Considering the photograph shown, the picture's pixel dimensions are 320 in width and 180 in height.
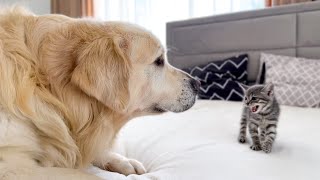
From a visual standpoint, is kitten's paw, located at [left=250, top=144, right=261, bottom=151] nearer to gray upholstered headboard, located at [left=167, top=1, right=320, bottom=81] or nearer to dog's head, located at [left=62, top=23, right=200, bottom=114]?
dog's head, located at [left=62, top=23, right=200, bottom=114]

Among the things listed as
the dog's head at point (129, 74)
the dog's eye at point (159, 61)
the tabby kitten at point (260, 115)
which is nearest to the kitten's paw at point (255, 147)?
the tabby kitten at point (260, 115)

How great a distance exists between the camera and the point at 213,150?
98cm

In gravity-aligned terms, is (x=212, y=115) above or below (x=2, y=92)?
below

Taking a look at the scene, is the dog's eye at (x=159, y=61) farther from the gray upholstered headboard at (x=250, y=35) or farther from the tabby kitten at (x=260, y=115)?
the gray upholstered headboard at (x=250, y=35)

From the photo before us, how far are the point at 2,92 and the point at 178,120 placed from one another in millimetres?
871

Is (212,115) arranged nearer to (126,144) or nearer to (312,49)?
(126,144)

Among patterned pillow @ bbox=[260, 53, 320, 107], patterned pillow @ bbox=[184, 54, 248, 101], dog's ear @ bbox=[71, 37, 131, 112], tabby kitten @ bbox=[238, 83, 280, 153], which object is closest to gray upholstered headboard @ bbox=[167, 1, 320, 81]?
patterned pillow @ bbox=[184, 54, 248, 101]

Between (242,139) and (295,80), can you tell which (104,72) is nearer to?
(242,139)

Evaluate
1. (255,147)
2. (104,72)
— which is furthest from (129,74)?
(255,147)

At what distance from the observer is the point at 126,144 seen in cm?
121

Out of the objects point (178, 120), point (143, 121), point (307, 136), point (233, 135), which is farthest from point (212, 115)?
point (307, 136)

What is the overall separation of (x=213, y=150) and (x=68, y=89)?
422 millimetres

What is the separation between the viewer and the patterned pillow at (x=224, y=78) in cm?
244

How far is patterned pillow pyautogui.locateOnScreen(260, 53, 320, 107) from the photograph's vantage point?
2.09m
